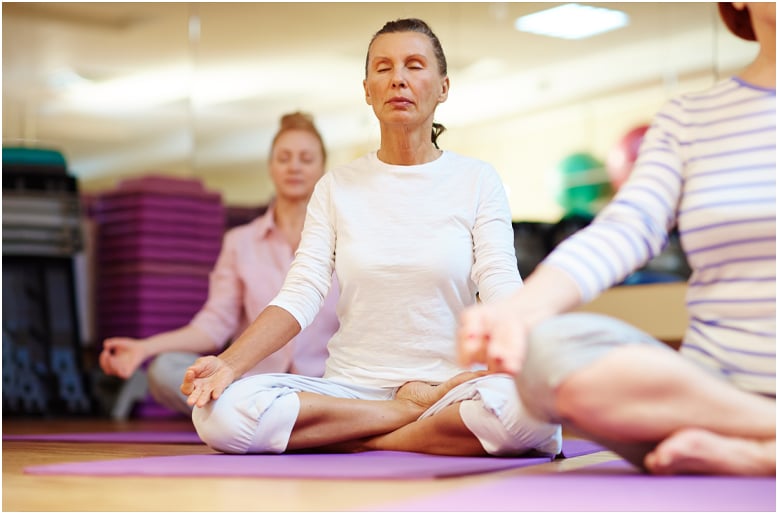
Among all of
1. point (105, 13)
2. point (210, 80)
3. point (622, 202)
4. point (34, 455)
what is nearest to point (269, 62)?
point (210, 80)

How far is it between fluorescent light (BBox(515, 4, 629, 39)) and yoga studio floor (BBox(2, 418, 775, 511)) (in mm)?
5580

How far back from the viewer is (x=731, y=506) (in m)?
1.19

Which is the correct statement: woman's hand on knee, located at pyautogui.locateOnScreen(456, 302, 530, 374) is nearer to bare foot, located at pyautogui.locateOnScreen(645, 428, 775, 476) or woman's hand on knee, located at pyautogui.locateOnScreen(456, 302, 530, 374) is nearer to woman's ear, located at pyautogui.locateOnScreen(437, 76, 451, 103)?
bare foot, located at pyautogui.locateOnScreen(645, 428, 775, 476)

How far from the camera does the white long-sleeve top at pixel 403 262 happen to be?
7.52ft

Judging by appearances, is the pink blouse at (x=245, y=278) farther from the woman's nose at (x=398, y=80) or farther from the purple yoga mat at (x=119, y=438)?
the woman's nose at (x=398, y=80)

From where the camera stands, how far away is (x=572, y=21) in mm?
7570

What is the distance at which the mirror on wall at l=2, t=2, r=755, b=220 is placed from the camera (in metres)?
7.39

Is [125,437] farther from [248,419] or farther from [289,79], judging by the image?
[289,79]

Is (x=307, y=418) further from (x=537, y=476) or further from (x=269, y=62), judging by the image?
(x=269, y=62)

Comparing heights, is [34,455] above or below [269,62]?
below

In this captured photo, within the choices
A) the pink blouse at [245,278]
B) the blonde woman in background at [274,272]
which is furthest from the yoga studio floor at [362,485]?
the pink blouse at [245,278]

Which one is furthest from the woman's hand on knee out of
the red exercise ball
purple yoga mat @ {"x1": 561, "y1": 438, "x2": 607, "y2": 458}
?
the red exercise ball

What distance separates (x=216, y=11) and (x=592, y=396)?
21.2 feet

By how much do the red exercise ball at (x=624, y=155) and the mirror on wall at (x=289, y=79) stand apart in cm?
38
